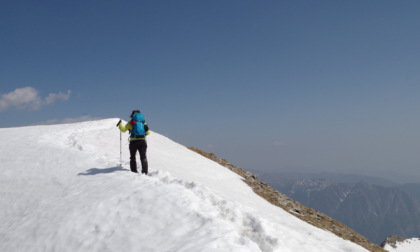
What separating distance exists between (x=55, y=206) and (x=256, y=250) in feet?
26.7

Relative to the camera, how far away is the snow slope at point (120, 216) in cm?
696

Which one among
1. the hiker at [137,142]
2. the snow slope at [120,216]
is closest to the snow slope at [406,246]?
the snow slope at [120,216]

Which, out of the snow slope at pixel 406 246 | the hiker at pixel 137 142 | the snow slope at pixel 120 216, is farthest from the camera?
the snow slope at pixel 406 246

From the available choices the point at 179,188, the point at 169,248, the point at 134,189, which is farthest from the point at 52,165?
the point at 169,248

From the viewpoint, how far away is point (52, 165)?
14.7 metres

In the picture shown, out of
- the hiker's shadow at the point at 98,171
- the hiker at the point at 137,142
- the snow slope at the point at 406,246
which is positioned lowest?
the snow slope at the point at 406,246

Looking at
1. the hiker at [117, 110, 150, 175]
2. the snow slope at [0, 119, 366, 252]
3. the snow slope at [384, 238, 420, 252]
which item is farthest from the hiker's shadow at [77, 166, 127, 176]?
the snow slope at [384, 238, 420, 252]

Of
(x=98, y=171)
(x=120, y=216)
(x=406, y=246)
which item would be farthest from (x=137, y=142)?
(x=406, y=246)

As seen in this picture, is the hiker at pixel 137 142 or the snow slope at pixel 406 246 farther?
the snow slope at pixel 406 246

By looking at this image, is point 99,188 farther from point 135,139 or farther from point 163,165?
point 163,165

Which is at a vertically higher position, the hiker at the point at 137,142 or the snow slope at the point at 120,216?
the hiker at the point at 137,142

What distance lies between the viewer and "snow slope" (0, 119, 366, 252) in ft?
22.8

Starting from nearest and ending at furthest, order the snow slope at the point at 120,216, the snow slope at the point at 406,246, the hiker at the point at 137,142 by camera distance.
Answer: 1. the snow slope at the point at 120,216
2. the hiker at the point at 137,142
3. the snow slope at the point at 406,246

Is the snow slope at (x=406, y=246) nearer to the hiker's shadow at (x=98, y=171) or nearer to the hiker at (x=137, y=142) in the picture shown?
the hiker at (x=137, y=142)
